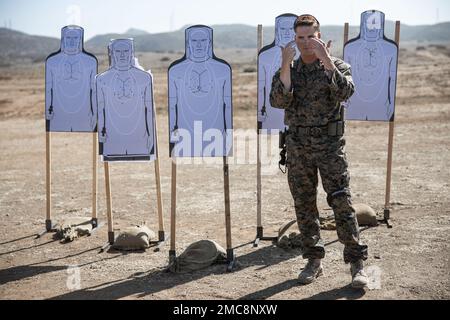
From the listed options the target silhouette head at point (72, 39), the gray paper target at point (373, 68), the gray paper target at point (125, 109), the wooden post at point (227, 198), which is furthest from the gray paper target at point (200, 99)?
the gray paper target at point (373, 68)

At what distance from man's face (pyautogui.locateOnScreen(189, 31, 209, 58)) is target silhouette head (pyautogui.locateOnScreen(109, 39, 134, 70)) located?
905 millimetres

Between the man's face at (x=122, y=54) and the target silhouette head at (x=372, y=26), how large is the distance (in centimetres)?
330

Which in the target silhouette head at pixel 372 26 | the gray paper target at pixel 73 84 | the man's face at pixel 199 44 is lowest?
the gray paper target at pixel 73 84

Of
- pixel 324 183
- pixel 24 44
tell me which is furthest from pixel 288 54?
pixel 24 44

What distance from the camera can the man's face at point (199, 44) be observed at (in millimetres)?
6098

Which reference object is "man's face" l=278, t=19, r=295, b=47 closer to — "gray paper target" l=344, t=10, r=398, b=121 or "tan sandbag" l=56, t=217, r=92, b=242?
"gray paper target" l=344, t=10, r=398, b=121

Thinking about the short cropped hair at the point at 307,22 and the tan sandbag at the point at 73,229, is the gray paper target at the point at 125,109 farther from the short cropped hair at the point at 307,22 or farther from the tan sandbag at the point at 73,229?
the short cropped hair at the point at 307,22

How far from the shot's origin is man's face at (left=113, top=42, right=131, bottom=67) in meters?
6.57

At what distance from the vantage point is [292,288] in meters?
5.34

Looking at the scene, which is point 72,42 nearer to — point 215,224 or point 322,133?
point 215,224

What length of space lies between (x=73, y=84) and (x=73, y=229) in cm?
203

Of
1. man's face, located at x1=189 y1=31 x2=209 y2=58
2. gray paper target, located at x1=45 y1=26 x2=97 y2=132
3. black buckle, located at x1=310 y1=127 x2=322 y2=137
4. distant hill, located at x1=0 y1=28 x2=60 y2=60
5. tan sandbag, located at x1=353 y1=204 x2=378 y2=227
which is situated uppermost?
distant hill, located at x1=0 y1=28 x2=60 y2=60

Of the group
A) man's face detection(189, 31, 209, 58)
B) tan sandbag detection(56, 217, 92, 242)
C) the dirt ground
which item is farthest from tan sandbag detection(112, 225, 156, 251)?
man's face detection(189, 31, 209, 58)
